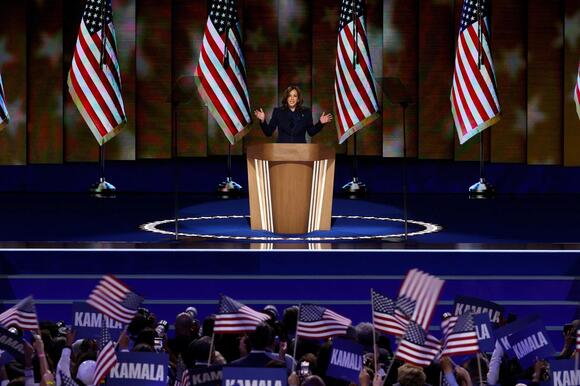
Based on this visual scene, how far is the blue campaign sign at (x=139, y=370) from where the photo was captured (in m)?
4.48

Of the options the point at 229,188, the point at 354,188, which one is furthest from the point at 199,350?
the point at 354,188

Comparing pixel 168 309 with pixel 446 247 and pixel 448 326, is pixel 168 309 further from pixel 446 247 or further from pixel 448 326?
pixel 448 326

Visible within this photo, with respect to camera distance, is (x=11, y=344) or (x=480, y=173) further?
(x=480, y=173)

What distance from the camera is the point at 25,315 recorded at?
5.24 metres

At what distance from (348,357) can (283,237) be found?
644cm

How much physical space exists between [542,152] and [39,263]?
925 centimetres

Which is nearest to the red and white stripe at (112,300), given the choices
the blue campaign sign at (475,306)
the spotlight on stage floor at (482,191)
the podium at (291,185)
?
the blue campaign sign at (475,306)

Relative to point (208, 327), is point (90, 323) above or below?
above

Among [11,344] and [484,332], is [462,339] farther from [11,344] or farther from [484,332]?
[11,344]

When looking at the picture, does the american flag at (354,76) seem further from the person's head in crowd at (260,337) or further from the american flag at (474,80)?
the person's head in crowd at (260,337)

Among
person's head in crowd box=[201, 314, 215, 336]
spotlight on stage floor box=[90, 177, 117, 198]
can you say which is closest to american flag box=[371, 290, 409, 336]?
person's head in crowd box=[201, 314, 215, 336]

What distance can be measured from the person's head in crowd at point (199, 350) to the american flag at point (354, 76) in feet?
29.7

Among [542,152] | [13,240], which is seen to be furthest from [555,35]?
[13,240]

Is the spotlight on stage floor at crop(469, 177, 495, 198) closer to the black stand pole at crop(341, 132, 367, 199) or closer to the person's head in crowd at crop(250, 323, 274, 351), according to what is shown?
the black stand pole at crop(341, 132, 367, 199)
